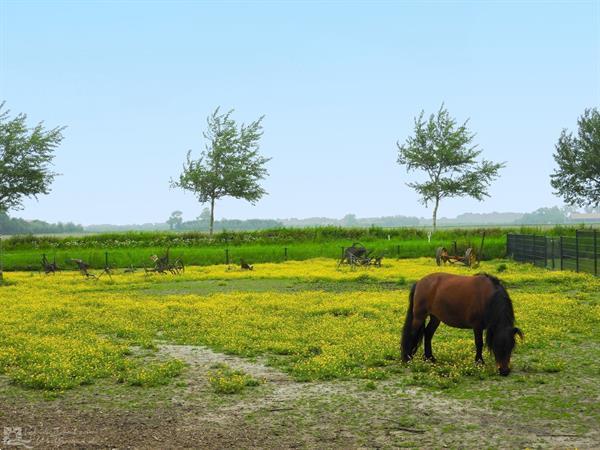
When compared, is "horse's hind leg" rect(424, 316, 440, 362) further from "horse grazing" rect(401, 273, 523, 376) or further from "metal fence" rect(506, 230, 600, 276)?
"metal fence" rect(506, 230, 600, 276)

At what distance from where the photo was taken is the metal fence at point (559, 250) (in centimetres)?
3362

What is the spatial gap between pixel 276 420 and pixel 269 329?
7710 mm

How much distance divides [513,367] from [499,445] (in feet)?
14.4

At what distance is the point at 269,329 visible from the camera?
16938mm

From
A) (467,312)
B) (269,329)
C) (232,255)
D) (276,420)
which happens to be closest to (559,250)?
(232,255)

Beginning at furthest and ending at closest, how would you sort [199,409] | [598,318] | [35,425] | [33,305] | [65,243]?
[65,243]
[33,305]
[598,318]
[199,409]
[35,425]

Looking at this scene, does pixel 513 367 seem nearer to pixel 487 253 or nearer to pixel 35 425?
pixel 35 425

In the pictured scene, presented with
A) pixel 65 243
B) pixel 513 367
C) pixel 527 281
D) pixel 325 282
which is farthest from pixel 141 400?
pixel 65 243

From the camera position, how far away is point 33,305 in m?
23.1

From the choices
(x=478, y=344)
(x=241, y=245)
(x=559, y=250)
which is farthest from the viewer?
(x=241, y=245)

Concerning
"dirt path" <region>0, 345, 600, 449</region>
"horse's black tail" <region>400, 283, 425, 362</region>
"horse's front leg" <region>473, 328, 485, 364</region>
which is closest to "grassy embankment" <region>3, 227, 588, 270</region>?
"horse's black tail" <region>400, 283, 425, 362</region>

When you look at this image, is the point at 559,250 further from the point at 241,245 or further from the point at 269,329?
the point at 241,245

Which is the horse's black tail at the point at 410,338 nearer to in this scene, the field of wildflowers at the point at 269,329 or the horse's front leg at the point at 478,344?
the field of wildflowers at the point at 269,329

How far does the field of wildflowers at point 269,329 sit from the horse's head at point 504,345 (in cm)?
32
